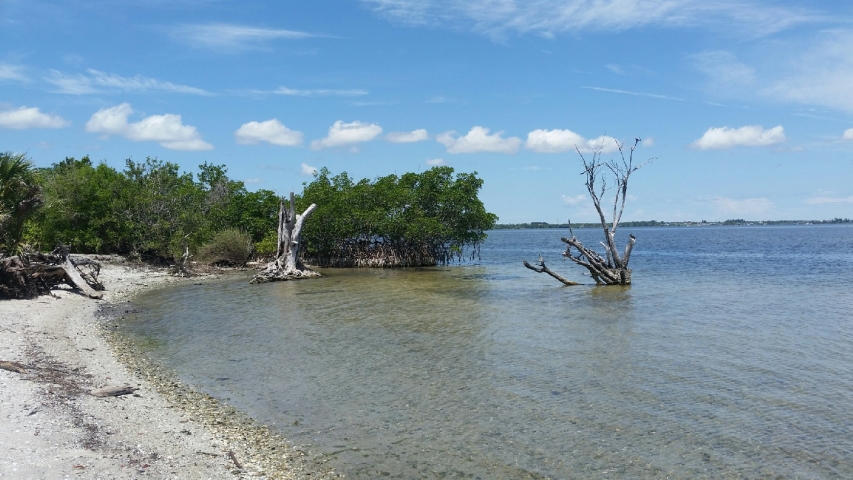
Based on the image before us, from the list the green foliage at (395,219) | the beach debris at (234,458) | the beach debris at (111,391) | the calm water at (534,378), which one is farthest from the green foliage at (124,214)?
the beach debris at (234,458)

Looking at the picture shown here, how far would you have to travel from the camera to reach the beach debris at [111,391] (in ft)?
30.9

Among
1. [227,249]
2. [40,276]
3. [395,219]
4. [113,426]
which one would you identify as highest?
[395,219]

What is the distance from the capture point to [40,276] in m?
19.6

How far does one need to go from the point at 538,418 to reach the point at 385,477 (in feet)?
10.4

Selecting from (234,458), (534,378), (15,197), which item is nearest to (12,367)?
(234,458)

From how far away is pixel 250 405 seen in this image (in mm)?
9984

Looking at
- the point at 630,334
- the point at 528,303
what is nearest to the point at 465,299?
the point at 528,303

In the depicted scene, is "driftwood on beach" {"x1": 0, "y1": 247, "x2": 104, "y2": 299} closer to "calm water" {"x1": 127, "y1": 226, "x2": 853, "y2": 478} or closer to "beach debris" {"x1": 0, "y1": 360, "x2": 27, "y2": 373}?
"calm water" {"x1": 127, "y1": 226, "x2": 853, "y2": 478}

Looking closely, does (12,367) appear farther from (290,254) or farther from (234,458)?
(290,254)

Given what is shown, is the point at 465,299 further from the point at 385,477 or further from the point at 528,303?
the point at 385,477

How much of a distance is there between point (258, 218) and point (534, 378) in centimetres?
3295

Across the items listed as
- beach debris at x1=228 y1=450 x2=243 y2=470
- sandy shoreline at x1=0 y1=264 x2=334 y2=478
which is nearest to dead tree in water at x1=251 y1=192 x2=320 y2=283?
sandy shoreline at x1=0 y1=264 x2=334 y2=478

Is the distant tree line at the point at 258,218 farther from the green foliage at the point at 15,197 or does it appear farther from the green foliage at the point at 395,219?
the green foliage at the point at 15,197

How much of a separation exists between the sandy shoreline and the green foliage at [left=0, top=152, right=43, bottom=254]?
696 cm
